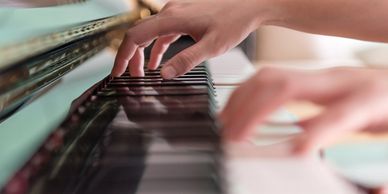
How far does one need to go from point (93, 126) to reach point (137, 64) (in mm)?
343

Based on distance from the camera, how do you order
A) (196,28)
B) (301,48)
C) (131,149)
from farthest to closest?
(301,48) < (196,28) < (131,149)

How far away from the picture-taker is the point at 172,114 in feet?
1.77

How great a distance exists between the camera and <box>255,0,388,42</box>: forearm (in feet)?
3.08

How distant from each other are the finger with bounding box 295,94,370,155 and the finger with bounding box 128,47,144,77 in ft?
1.92

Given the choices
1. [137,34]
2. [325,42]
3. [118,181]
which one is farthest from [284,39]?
[118,181]

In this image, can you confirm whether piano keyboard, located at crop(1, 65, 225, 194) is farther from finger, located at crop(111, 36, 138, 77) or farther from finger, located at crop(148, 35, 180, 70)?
finger, located at crop(148, 35, 180, 70)

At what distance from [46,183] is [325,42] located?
2.86 meters

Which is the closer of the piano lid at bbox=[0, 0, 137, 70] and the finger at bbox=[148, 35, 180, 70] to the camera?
the piano lid at bbox=[0, 0, 137, 70]

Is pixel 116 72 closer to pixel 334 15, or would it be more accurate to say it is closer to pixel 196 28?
pixel 196 28

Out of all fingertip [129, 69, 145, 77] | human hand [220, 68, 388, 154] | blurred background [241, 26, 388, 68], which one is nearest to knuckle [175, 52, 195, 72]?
fingertip [129, 69, 145, 77]

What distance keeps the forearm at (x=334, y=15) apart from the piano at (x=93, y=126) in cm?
24

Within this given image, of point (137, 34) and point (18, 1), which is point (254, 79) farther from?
point (137, 34)

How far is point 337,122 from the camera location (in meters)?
0.24

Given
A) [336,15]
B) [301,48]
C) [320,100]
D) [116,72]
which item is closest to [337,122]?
[320,100]
